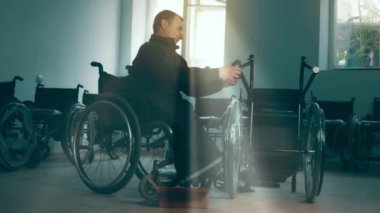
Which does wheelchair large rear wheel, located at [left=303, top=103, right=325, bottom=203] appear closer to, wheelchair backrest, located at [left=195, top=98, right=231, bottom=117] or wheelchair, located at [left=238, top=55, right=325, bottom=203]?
wheelchair, located at [left=238, top=55, right=325, bottom=203]

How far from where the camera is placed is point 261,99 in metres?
3.51

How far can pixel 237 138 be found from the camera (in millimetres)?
3338

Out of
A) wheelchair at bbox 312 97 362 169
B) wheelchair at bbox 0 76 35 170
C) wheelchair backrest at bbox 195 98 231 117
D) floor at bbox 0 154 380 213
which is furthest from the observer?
wheelchair backrest at bbox 195 98 231 117

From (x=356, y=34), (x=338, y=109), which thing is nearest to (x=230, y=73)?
(x=338, y=109)

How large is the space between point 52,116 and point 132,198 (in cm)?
190

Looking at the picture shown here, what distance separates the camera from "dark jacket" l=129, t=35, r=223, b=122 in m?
3.03

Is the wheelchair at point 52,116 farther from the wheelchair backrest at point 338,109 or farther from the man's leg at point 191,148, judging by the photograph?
the wheelchair backrest at point 338,109

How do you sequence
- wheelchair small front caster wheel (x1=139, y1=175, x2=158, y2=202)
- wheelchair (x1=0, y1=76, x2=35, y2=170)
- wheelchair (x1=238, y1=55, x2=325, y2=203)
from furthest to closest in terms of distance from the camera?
wheelchair (x1=0, y1=76, x2=35, y2=170)
wheelchair (x1=238, y1=55, x2=325, y2=203)
wheelchair small front caster wheel (x1=139, y1=175, x2=158, y2=202)

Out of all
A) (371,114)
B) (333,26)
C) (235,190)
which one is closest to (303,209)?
(235,190)

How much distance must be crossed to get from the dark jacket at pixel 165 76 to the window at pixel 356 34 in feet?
11.9

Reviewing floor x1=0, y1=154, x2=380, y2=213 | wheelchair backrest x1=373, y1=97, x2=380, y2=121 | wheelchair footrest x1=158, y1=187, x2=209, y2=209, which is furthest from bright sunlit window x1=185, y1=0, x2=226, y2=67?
wheelchair footrest x1=158, y1=187, x2=209, y2=209

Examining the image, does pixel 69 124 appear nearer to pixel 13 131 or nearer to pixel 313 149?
pixel 13 131

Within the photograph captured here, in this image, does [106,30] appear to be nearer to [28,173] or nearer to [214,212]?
[28,173]

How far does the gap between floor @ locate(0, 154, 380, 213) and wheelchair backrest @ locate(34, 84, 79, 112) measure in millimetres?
929
